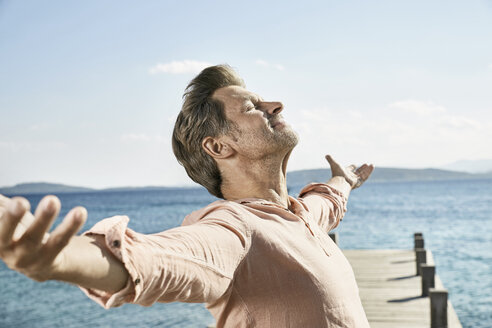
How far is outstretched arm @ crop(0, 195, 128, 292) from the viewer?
0.85 m

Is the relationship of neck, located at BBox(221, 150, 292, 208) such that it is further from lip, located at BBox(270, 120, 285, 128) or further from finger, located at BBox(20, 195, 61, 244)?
finger, located at BBox(20, 195, 61, 244)

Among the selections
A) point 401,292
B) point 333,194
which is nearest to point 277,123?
point 333,194

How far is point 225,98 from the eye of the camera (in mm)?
2168

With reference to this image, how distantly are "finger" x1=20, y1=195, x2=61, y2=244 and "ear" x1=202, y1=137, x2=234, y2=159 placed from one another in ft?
4.20

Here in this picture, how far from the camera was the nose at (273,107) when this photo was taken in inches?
84.0

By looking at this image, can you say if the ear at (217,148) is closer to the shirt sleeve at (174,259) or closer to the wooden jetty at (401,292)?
the shirt sleeve at (174,259)

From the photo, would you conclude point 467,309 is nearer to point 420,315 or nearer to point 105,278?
point 420,315

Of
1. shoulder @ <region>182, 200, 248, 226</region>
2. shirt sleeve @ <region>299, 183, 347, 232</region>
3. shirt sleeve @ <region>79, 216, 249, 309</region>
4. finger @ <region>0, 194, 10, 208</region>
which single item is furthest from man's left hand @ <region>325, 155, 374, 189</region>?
finger @ <region>0, 194, 10, 208</region>

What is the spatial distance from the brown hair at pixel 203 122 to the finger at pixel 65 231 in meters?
1.26

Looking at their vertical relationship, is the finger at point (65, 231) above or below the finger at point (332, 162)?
above

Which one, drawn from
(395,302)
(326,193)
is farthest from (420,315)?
(326,193)

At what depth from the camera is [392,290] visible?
10.4m

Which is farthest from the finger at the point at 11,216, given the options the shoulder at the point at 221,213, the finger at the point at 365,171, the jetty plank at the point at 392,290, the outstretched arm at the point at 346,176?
the jetty plank at the point at 392,290

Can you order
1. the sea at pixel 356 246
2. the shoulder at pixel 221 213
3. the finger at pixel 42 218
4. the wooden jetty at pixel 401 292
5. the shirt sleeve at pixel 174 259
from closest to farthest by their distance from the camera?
the finger at pixel 42 218 → the shirt sleeve at pixel 174 259 → the shoulder at pixel 221 213 → the wooden jetty at pixel 401 292 → the sea at pixel 356 246
